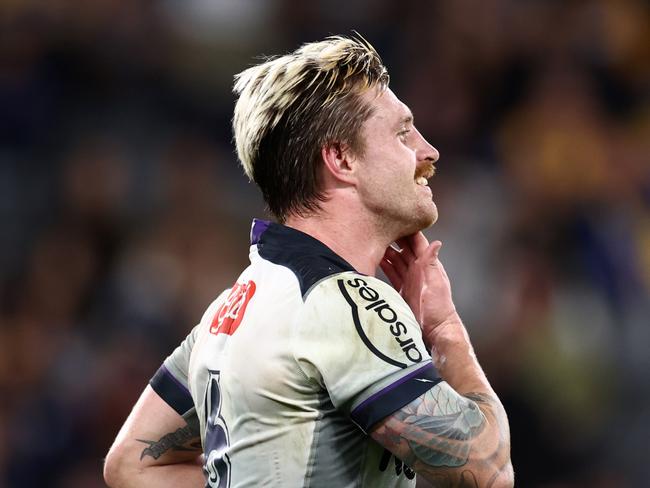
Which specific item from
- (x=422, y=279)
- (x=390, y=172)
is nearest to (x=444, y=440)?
(x=422, y=279)

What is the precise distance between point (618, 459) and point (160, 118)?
13.0 feet

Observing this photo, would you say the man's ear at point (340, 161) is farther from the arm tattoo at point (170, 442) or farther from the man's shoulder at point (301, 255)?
the arm tattoo at point (170, 442)

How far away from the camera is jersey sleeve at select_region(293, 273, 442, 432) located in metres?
Answer: 2.39

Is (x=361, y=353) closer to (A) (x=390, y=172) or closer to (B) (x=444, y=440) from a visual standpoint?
(B) (x=444, y=440)

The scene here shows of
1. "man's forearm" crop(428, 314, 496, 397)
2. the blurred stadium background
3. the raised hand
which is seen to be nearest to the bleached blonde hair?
the raised hand

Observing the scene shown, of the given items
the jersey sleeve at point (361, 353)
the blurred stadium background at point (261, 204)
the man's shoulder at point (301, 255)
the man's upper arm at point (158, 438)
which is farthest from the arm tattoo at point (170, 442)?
the blurred stadium background at point (261, 204)

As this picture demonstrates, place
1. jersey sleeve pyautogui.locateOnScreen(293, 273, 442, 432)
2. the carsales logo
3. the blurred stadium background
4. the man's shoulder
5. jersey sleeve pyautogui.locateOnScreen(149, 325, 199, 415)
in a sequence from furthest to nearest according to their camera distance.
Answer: the blurred stadium background, jersey sleeve pyautogui.locateOnScreen(149, 325, 199, 415), the carsales logo, the man's shoulder, jersey sleeve pyautogui.locateOnScreen(293, 273, 442, 432)

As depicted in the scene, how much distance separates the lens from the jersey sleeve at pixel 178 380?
9.98 feet

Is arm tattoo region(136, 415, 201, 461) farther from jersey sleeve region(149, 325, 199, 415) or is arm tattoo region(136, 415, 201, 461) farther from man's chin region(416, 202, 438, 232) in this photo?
man's chin region(416, 202, 438, 232)

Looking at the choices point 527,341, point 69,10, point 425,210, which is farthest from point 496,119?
point 425,210

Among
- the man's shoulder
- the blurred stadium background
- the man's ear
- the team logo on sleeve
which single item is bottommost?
the blurred stadium background

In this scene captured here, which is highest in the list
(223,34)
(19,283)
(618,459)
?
(223,34)

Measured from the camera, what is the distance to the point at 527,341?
21.6ft

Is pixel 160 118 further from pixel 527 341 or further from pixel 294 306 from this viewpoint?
pixel 294 306
